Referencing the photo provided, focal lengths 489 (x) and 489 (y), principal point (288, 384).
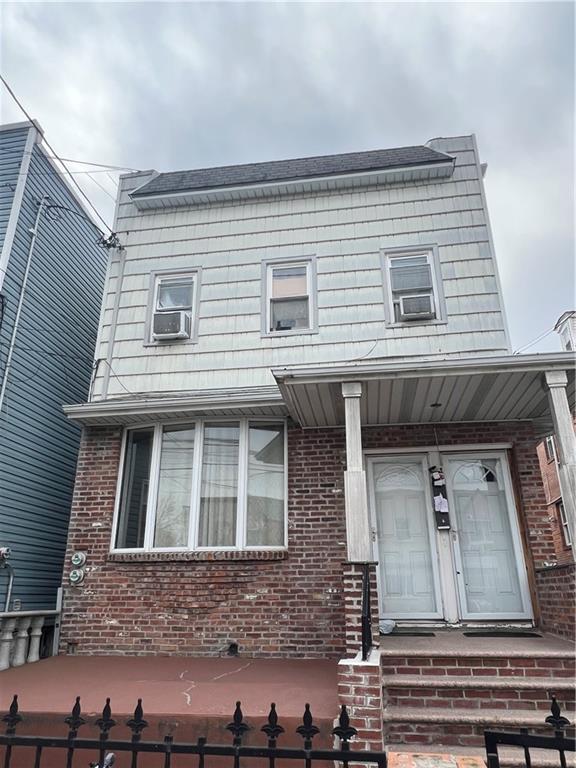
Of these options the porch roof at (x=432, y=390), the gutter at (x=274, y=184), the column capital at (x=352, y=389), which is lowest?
the column capital at (x=352, y=389)

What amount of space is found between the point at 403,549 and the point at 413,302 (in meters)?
3.11

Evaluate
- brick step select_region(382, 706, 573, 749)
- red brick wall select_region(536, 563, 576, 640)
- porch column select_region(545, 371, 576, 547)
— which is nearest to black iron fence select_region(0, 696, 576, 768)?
brick step select_region(382, 706, 573, 749)

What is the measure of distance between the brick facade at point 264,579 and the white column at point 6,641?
0.61m

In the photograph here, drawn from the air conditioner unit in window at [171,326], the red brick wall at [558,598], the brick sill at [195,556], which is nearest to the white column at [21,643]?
the brick sill at [195,556]

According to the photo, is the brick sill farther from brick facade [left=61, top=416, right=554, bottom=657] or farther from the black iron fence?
the black iron fence

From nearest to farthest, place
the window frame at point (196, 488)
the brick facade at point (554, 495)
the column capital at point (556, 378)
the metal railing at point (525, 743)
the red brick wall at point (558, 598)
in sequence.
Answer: the metal railing at point (525, 743) < the red brick wall at point (558, 598) < the column capital at point (556, 378) < the window frame at point (196, 488) < the brick facade at point (554, 495)

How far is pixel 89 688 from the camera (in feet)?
13.6

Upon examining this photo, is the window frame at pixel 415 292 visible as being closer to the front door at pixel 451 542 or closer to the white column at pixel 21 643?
the front door at pixel 451 542

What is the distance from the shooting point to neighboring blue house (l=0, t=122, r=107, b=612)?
6621 mm

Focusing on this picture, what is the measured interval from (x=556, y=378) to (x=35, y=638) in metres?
6.14

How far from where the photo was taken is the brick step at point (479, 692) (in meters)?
3.60

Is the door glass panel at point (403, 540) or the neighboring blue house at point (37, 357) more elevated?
the neighboring blue house at point (37, 357)

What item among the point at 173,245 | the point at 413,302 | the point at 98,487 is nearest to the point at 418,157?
the point at 413,302

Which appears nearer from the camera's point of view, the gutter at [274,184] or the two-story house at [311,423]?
the two-story house at [311,423]
